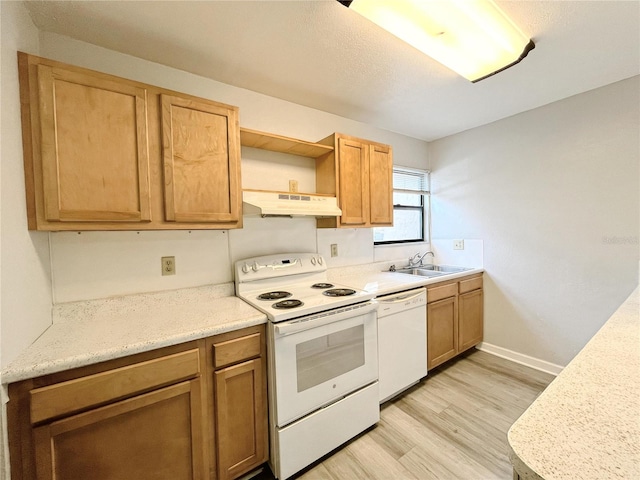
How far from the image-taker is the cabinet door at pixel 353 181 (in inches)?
85.3

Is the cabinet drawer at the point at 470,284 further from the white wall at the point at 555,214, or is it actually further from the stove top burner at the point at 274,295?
the stove top burner at the point at 274,295

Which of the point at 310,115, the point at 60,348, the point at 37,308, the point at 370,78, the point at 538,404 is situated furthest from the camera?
the point at 310,115

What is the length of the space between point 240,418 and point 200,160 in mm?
1425

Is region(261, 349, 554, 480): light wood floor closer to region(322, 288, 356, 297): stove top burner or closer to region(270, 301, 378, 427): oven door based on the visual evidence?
region(270, 301, 378, 427): oven door

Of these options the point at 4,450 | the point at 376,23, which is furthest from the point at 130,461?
the point at 376,23

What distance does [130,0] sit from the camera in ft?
3.97

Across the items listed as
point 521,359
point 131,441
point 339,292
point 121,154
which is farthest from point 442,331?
point 121,154

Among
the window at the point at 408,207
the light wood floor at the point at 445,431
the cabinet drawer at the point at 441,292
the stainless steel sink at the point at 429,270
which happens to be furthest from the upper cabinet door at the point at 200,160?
the stainless steel sink at the point at 429,270

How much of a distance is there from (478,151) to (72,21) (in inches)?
131

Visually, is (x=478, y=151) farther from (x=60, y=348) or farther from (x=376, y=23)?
(x=60, y=348)

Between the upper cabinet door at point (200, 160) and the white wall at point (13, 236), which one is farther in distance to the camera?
the upper cabinet door at point (200, 160)

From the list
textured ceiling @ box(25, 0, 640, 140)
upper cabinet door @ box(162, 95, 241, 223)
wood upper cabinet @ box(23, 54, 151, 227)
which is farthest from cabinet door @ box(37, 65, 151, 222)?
textured ceiling @ box(25, 0, 640, 140)

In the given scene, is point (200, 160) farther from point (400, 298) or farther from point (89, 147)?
point (400, 298)

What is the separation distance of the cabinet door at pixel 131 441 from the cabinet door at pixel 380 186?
1858 millimetres
